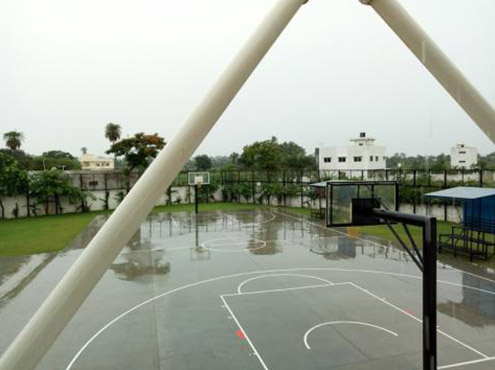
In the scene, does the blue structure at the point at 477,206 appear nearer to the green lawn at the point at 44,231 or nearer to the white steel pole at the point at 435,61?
the white steel pole at the point at 435,61

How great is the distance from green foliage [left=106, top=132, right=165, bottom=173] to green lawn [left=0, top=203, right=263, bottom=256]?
3.94 metres

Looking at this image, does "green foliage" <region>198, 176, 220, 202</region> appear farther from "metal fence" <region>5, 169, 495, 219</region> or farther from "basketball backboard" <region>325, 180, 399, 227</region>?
"basketball backboard" <region>325, 180, 399, 227</region>

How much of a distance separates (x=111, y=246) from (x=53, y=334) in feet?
2.28

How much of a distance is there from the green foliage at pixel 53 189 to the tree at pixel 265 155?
56.3ft

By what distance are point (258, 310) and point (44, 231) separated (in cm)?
1477

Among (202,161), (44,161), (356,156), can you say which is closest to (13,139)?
(44,161)

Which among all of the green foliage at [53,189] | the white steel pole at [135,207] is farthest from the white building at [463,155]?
the white steel pole at [135,207]

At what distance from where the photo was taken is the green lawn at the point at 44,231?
50.4ft

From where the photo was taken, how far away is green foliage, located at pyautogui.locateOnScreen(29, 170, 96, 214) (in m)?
25.2

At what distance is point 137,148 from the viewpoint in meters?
28.0

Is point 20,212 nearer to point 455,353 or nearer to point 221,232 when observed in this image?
point 221,232

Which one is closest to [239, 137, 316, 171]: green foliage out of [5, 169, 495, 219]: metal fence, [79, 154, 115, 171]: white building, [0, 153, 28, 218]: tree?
[5, 169, 495, 219]: metal fence

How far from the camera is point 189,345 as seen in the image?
704cm

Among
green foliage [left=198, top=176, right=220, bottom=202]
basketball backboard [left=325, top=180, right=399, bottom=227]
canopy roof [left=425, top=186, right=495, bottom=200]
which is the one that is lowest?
green foliage [left=198, top=176, right=220, bottom=202]
